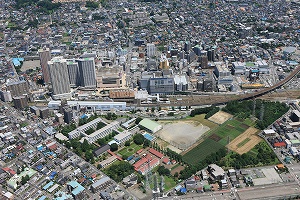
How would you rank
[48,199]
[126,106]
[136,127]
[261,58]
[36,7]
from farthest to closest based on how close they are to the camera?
[36,7], [261,58], [126,106], [136,127], [48,199]

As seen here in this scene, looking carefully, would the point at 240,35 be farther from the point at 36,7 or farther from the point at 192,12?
the point at 36,7

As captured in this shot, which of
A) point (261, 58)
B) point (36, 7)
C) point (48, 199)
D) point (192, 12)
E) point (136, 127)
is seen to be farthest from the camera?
point (36, 7)

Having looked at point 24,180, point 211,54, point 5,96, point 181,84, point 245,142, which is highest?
point 211,54

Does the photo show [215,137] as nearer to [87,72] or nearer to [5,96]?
[87,72]

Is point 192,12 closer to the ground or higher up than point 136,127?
higher up

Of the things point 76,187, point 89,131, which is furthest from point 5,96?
point 76,187

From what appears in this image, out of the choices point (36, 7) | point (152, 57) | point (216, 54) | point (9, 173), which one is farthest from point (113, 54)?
point (36, 7)

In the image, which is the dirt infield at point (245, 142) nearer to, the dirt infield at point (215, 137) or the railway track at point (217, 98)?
the dirt infield at point (215, 137)
